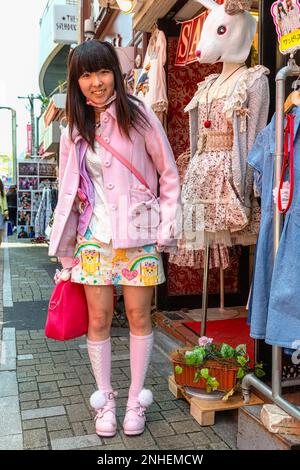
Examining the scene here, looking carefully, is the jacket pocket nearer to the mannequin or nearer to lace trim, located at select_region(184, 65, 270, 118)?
the mannequin

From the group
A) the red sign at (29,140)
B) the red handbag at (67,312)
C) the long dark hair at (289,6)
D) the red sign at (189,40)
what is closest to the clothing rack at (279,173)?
the long dark hair at (289,6)

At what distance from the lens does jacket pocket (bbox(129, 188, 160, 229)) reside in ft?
8.70

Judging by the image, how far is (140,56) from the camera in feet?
17.4

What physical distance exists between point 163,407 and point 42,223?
40.1 feet

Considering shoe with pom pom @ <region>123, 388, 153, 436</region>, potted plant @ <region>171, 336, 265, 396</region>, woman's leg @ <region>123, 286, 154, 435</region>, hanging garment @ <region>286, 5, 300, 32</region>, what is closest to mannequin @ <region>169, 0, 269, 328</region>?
potted plant @ <region>171, 336, 265, 396</region>

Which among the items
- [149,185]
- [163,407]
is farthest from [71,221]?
[163,407]

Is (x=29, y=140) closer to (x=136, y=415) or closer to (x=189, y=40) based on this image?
(x=189, y=40)

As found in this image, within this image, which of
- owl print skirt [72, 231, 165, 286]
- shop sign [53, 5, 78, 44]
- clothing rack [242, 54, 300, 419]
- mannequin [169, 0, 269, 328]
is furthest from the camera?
shop sign [53, 5, 78, 44]

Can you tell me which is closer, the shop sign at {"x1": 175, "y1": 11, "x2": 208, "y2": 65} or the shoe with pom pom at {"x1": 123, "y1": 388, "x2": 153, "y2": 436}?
the shoe with pom pom at {"x1": 123, "y1": 388, "x2": 153, "y2": 436}

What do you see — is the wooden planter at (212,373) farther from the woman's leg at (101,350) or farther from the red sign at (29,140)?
the red sign at (29,140)

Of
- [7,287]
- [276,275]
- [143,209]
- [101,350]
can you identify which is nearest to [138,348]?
[101,350]

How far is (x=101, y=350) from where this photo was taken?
2805 mm

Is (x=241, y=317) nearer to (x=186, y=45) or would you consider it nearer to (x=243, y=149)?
(x=243, y=149)

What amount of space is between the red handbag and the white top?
37 centimetres
